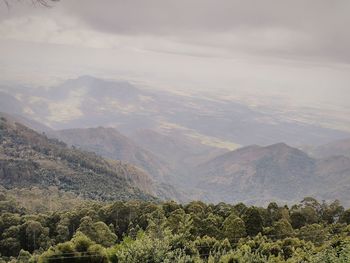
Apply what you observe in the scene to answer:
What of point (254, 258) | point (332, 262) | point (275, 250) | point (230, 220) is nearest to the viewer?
point (332, 262)

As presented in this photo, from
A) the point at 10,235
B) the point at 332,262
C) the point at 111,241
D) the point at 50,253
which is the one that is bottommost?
the point at 10,235

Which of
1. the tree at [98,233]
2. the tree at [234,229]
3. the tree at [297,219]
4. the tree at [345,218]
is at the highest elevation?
the tree at [345,218]

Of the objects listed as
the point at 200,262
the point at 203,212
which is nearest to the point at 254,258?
the point at 200,262

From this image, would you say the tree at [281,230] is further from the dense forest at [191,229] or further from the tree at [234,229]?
the tree at [234,229]

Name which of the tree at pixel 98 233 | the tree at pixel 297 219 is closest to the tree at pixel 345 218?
the tree at pixel 297 219

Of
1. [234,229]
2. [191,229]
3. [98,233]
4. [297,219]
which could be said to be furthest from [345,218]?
[98,233]

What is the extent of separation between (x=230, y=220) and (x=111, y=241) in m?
22.8

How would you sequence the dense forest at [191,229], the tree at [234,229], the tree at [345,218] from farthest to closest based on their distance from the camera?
the tree at [345,218]
the tree at [234,229]
the dense forest at [191,229]

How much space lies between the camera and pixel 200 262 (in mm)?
38125

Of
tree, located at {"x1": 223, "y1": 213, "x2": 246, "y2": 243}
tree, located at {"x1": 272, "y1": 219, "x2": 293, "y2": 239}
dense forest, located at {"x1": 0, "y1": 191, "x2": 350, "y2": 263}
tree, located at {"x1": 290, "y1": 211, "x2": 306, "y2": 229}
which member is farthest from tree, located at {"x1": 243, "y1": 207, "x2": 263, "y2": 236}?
tree, located at {"x1": 290, "y1": 211, "x2": 306, "y2": 229}

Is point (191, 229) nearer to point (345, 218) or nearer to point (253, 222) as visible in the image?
point (253, 222)

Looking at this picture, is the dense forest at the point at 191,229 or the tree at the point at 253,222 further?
the tree at the point at 253,222

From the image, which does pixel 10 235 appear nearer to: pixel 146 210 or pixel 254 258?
pixel 146 210

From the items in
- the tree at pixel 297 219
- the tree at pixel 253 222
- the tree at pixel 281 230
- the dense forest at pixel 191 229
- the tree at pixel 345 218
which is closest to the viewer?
the dense forest at pixel 191 229
